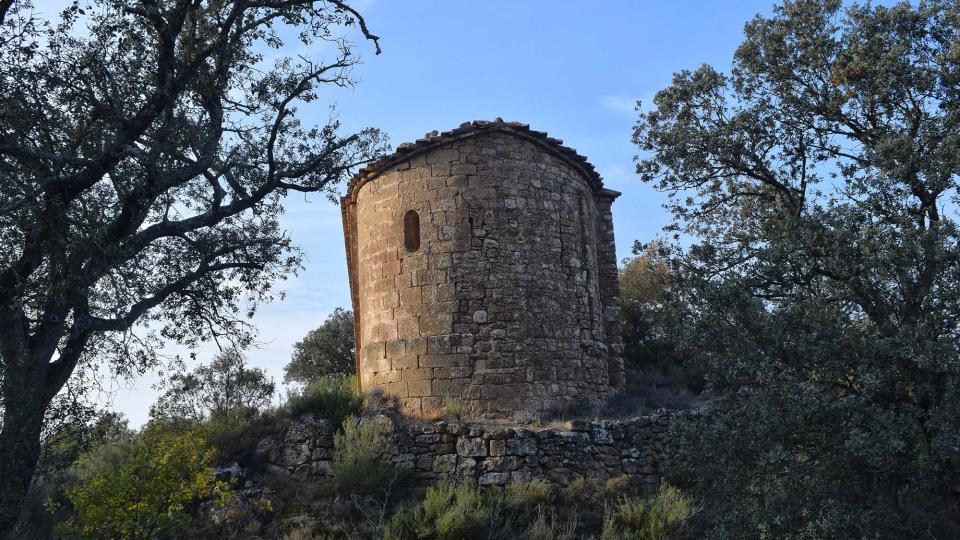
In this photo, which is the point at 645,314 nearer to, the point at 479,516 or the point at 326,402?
the point at 326,402

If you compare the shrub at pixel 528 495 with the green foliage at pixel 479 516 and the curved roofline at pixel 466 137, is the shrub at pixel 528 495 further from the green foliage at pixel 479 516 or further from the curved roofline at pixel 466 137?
the curved roofline at pixel 466 137

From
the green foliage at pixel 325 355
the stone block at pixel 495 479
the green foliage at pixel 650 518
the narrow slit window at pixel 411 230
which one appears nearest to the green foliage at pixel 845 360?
the green foliage at pixel 650 518

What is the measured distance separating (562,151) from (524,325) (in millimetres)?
3270

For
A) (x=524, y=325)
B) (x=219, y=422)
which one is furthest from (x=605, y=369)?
(x=219, y=422)

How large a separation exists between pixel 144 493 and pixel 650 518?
5707mm

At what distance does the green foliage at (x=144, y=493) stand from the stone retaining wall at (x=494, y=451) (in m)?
2.24

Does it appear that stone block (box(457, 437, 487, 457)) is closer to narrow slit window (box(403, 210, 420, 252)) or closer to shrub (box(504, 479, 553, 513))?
shrub (box(504, 479, 553, 513))

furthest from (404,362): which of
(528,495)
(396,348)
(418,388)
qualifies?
(528,495)

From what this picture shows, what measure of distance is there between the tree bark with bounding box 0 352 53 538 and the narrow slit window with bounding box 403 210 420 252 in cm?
592

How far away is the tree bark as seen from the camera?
6918mm

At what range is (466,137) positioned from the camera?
12188 mm

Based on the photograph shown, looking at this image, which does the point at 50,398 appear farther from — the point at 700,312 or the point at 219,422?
the point at 700,312

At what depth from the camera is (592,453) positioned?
10.3 m

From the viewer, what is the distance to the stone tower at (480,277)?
11375mm
